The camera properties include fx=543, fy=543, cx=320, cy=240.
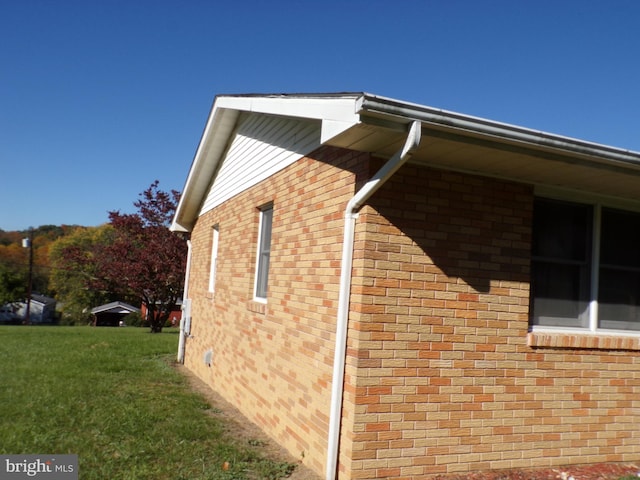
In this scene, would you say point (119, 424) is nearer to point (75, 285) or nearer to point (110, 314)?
point (110, 314)

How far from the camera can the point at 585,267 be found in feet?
18.6

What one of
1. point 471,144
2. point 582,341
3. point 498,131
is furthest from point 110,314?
point 498,131

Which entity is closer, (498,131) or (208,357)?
(498,131)

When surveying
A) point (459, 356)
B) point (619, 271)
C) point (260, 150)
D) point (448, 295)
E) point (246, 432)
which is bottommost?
point (246, 432)

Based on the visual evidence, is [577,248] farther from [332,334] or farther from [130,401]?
[130,401]

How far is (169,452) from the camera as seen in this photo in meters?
5.39

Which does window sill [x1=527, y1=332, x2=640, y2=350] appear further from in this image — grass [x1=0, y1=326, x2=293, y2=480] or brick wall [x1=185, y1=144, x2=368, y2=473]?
grass [x1=0, y1=326, x2=293, y2=480]

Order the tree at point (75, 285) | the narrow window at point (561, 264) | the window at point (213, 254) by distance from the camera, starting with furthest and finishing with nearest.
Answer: the tree at point (75, 285) → the window at point (213, 254) → the narrow window at point (561, 264)

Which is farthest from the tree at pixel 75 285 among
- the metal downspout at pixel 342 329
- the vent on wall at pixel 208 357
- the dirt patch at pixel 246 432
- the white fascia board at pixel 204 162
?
the metal downspout at pixel 342 329

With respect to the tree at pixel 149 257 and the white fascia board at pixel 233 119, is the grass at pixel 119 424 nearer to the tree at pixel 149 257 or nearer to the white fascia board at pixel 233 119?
the white fascia board at pixel 233 119

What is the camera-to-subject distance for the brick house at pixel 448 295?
4.44 meters

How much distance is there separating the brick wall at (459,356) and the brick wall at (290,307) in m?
0.48

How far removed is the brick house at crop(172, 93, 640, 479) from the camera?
4.44 m

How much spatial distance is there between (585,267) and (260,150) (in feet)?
14.5
